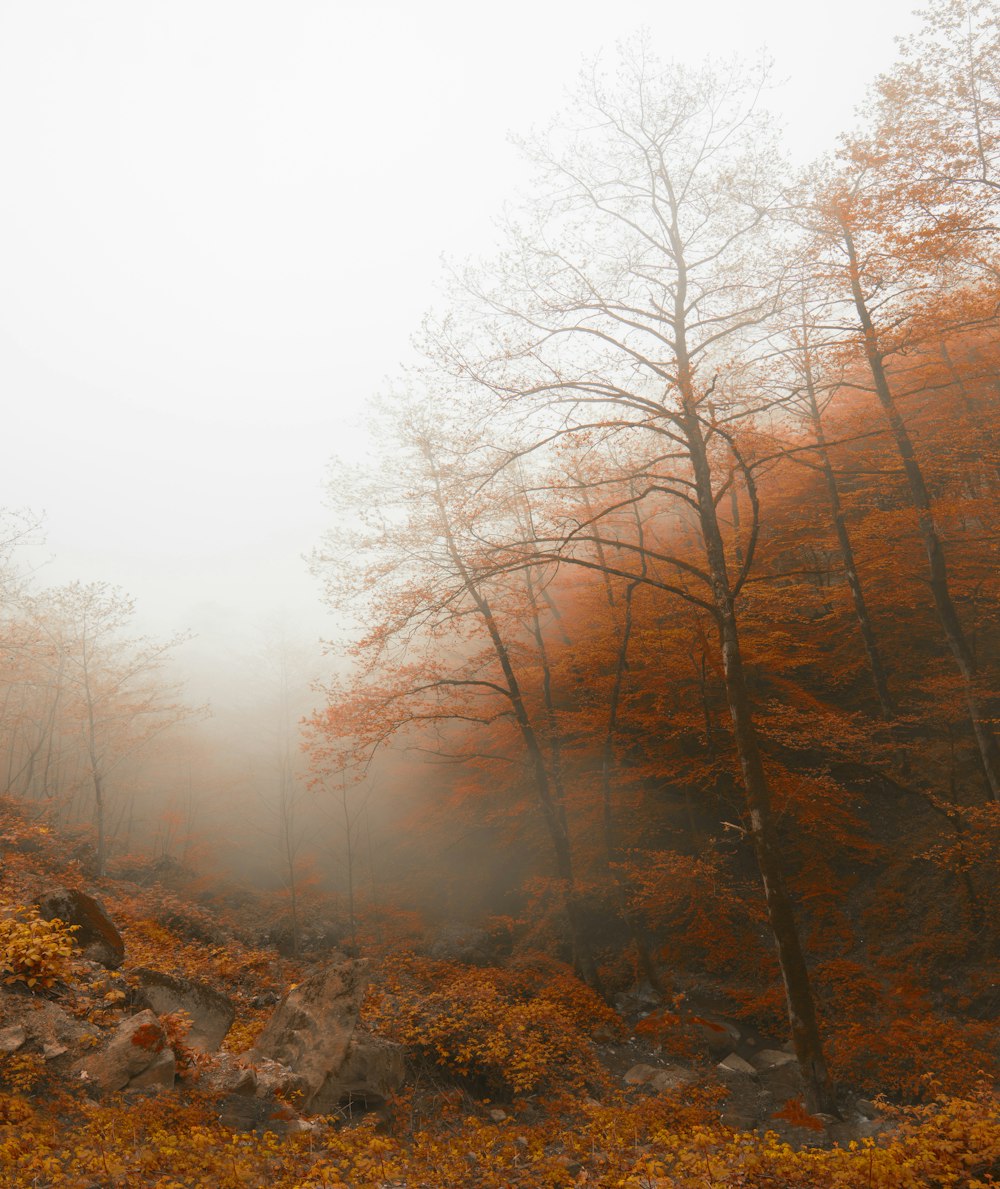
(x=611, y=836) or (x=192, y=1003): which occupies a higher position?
(x=611, y=836)

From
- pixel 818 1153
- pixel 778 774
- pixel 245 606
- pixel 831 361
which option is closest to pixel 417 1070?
pixel 818 1153

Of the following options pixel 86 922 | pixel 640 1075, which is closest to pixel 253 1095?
pixel 86 922

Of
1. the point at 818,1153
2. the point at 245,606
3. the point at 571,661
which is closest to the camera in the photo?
the point at 818,1153

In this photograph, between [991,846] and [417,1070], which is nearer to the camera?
[417,1070]

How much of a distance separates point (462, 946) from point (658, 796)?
6246 mm

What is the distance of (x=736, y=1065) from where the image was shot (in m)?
10.4

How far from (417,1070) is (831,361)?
12.7m

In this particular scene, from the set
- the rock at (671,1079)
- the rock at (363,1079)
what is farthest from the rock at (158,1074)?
the rock at (671,1079)

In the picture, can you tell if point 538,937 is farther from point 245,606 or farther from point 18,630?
point 245,606

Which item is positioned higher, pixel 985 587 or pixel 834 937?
pixel 985 587

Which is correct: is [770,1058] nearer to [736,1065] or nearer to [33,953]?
[736,1065]

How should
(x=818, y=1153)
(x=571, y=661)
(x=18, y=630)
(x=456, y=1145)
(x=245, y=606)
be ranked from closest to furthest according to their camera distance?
(x=818, y=1153)
(x=456, y=1145)
(x=571, y=661)
(x=18, y=630)
(x=245, y=606)

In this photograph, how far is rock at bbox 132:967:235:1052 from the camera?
785 cm

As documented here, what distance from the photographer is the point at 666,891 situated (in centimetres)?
1303
